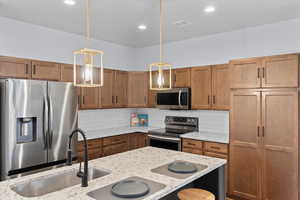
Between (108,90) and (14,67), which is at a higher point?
(14,67)

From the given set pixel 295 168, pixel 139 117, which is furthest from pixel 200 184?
pixel 139 117

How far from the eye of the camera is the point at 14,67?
299 cm

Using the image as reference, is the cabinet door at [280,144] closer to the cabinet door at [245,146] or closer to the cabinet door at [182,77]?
the cabinet door at [245,146]

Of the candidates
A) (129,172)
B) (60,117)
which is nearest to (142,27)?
(60,117)

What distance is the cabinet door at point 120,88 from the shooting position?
444cm

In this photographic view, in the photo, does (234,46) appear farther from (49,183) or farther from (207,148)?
(49,183)

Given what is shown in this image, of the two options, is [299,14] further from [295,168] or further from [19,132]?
[19,132]

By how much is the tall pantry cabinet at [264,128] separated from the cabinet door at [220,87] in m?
0.30

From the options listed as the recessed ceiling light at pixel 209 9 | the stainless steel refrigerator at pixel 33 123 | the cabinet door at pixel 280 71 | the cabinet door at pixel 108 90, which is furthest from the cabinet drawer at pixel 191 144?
the recessed ceiling light at pixel 209 9

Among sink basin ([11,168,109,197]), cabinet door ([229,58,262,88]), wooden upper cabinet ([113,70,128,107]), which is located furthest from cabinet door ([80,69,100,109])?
cabinet door ([229,58,262,88])

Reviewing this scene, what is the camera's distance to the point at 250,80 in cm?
317

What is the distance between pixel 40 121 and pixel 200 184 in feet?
7.09

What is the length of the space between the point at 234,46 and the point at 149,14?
168 centimetres

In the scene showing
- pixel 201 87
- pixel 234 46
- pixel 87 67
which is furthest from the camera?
pixel 201 87
